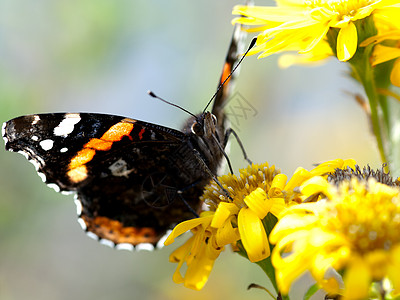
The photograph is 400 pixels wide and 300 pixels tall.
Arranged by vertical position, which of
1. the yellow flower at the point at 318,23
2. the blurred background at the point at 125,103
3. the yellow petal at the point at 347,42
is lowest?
the blurred background at the point at 125,103

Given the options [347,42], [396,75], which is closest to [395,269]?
[347,42]

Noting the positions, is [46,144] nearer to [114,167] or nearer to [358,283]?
[114,167]

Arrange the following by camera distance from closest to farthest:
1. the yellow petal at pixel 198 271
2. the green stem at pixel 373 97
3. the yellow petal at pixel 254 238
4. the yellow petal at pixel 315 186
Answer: the yellow petal at pixel 315 186, the yellow petal at pixel 254 238, the yellow petal at pixel 198 271, the green stem at pixel 373 97

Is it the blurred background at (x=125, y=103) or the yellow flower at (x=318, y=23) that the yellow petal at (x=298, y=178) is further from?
the blurred background at (x=125, y=103)

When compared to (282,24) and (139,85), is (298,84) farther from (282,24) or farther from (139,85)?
(282,24)

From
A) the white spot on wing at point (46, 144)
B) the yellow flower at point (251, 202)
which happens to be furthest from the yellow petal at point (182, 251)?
the white spot on wing at point (46, 144)

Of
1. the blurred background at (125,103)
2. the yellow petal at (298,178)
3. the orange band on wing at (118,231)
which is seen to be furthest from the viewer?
the blurred background at (125,103)
